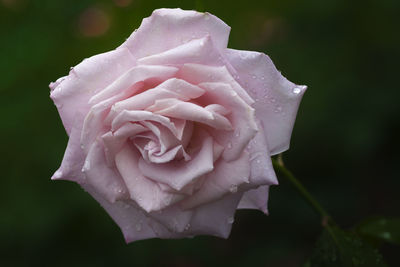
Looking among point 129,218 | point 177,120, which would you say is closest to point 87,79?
point 177,120

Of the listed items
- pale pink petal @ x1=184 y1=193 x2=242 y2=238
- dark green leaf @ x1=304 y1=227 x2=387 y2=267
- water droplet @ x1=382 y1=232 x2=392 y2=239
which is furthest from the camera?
water droplet @ x1=382 y1=232 x2=392 y2=239

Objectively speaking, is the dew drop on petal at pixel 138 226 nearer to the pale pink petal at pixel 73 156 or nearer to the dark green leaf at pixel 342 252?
the pale pink petal at pixel 73 156

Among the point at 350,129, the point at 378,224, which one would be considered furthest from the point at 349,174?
the point at 378,224

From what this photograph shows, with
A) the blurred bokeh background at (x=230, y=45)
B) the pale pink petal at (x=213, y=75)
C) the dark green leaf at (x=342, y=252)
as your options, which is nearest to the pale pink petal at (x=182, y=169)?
the pale pink petal at (x=213, y=75)

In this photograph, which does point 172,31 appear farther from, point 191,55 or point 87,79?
point 87,79

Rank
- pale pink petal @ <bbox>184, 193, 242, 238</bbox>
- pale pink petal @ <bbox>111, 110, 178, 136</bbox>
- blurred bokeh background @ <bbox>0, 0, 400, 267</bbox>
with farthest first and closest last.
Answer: blurred bokeh background @ <bbox>0, 0, 400, 267</bbox> < pale pink petal @ <bbox>184, 193, 242, 238</bbox> < pale pink petal @ <bbox>111, 110, 178, 136</bbox>

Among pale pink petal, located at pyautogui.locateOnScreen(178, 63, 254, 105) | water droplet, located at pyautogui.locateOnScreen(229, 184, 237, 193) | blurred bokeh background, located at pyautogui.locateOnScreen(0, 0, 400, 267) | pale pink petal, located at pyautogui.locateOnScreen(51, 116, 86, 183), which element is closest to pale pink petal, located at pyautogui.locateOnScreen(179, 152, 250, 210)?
water droplet, located at pyautogui.locateOnScreen(229, 184, 237, 193)

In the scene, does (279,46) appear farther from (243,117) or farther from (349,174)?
(243,117)

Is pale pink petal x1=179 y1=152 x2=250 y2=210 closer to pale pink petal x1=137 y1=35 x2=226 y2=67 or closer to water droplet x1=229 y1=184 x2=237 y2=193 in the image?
water droplet x1=229 y1=184 x2=237 y2=193
